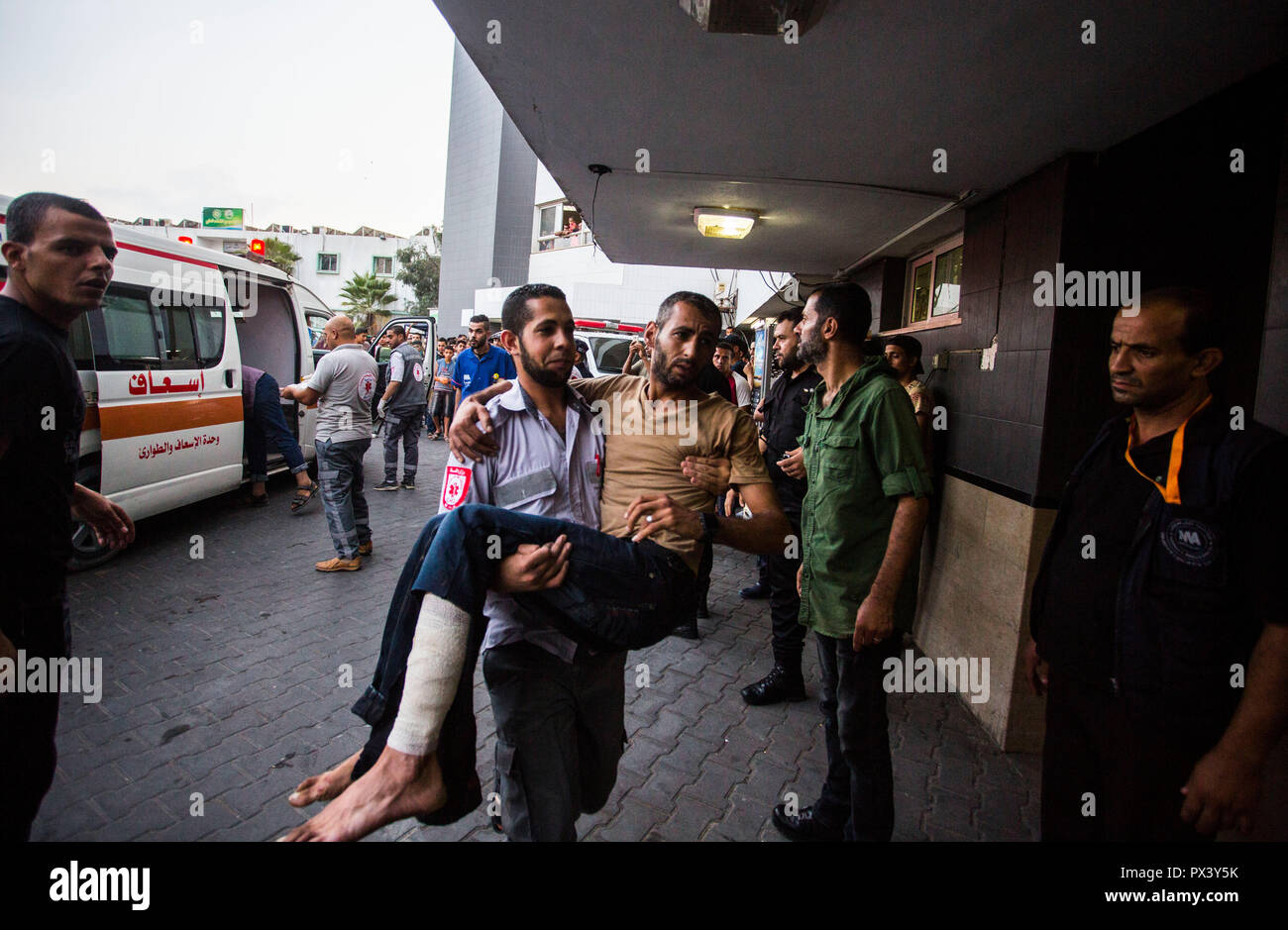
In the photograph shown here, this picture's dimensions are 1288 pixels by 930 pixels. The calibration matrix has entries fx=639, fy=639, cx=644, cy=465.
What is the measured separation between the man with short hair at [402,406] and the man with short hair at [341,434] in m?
2.67

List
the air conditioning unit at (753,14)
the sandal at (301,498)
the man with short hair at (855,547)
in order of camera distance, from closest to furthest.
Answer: the air conditioning unit at (753,14) < the man with short hair at (855,547) < the sandal at (301,498)

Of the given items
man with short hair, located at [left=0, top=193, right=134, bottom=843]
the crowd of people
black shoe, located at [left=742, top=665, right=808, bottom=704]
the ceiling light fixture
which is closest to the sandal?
the crowd of people

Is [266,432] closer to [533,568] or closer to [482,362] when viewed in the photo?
[482,362]

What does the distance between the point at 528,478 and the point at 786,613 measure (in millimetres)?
2483

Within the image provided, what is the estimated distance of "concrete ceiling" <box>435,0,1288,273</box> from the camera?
229cm

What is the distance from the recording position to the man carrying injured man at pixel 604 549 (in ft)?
5.03

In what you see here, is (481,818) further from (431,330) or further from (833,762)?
(431,330)

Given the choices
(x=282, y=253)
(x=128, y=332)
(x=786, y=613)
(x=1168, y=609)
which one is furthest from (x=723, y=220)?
(x=282, y=253)

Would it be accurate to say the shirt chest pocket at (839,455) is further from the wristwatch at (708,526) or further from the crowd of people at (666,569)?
the wristwatch at (708,526)

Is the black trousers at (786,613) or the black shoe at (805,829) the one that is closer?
the black shoe at (805,829)

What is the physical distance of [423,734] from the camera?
154 centimetres

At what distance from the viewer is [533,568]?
1.59 metres

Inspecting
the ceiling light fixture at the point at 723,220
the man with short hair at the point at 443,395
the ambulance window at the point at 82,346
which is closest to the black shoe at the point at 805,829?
the ceiling light fixture at the point at 723,220
